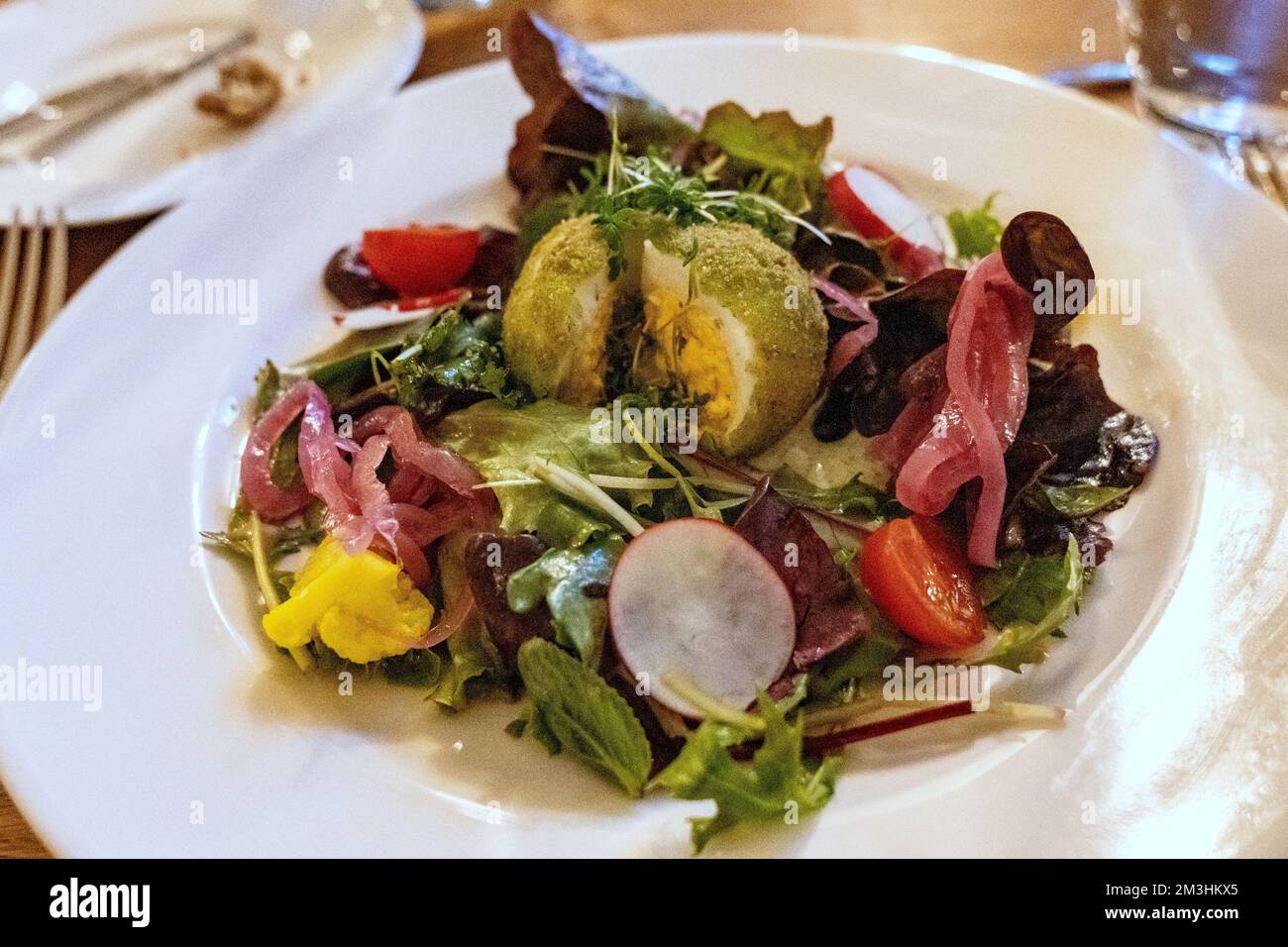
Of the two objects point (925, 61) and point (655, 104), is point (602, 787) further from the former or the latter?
point (925, 61)

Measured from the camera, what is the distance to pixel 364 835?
65.6 inches

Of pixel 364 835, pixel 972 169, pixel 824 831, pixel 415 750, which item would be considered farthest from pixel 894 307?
pixel 364 835

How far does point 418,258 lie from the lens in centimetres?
279

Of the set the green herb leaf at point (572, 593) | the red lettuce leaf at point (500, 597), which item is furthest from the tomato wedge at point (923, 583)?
the red lettuce leaf at point (500, 597)

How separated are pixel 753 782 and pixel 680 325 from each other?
109 cm

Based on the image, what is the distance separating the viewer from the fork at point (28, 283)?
2.65 meters

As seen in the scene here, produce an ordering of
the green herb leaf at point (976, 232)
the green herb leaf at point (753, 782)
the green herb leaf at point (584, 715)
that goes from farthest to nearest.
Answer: the green herb leaf at point (976, 232), the green herb leaf at point (584, 715), the green herb leaf at point (753, 782)

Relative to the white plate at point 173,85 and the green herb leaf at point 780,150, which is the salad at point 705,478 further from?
the white plate at point 173,85

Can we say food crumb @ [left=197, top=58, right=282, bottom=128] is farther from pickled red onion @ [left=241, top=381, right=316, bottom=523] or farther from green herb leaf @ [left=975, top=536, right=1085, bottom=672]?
green herb leaf @ [left=975, top=536, right=1085, bottom=672]

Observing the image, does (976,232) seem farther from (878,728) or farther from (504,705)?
(504,705)

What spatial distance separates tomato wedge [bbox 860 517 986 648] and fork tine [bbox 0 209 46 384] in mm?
2104

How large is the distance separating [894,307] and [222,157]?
217cm

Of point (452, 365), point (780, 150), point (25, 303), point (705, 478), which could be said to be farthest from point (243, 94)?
point (705, 478)

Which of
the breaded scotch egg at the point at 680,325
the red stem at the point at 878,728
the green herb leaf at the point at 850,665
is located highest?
the breaded scotch egg at the point at 680,325
